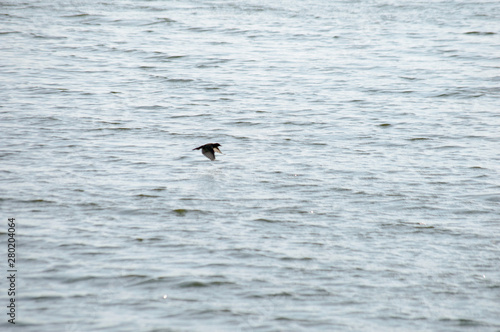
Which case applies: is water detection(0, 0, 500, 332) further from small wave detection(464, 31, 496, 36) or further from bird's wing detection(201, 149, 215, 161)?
bird's wing detection(201, 149, 215, 161)

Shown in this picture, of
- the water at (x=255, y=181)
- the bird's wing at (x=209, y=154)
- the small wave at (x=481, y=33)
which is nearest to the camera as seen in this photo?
the water at (x=255, y=181)

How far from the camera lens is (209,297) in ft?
22.5

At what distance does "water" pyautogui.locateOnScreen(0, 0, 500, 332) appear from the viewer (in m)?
6.81

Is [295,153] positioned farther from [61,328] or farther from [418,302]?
[61,328]

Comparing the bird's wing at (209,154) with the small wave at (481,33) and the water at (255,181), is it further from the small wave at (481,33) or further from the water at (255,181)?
the small wave at (481,33)

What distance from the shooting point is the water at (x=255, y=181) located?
6812 mm

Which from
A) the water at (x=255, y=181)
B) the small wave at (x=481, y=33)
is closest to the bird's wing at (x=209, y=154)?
the water at (x=255, y=181)

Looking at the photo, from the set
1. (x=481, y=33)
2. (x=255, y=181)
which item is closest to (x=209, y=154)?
(x=255, y=181)

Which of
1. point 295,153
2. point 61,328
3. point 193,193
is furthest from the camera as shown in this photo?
point 295,153

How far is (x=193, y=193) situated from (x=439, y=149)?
4.13m

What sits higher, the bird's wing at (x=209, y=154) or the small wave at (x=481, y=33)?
the small wave at (x=481, y=33)

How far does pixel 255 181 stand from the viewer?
9.80 m

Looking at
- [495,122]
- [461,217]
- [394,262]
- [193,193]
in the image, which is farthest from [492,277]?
[495,122]

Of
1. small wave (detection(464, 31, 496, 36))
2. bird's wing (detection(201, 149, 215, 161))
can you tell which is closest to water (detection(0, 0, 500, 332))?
small wave (detection(464, 31, 496, 36))
